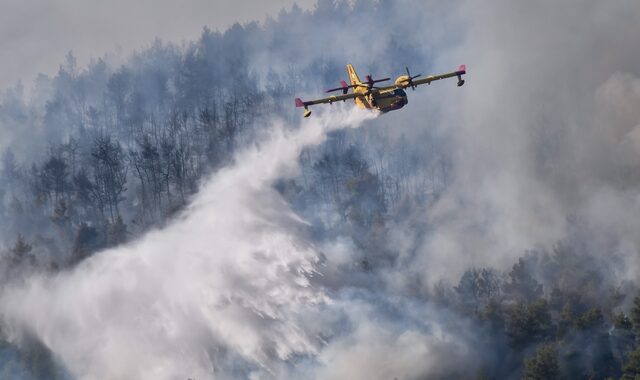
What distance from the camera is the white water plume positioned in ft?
251

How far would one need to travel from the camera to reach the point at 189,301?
3125 inches

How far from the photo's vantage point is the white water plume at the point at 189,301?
251 feet

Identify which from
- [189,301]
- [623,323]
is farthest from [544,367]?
[189,301]

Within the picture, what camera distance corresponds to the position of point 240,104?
132 m

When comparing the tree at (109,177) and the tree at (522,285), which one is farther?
the tree at (109,177)

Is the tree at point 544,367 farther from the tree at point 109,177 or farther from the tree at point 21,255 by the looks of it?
the tree at point 109,177

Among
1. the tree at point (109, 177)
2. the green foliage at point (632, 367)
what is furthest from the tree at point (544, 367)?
the tree at point (109, 177)

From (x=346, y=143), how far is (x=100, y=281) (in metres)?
52.8

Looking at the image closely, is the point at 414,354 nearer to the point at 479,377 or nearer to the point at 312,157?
the point at 479,377

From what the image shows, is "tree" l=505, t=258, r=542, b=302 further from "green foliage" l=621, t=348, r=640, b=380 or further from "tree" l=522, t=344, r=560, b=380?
"green foliage" l=621, t=348, r=640, b=380

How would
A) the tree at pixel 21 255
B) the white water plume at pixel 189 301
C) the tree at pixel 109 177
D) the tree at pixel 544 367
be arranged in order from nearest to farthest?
the tree at pixel 544 367
the white water plume at pixel 189 301
the tree at pixel 21 255
the tree at pixel 109 177

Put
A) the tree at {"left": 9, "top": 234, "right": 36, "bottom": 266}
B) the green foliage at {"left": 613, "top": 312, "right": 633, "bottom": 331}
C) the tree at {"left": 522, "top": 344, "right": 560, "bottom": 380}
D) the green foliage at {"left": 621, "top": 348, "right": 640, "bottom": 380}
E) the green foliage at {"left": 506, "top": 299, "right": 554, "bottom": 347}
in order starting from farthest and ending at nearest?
the tree at {"left": 9, "top": 234, "right": 36, "bottom": 266}
the green foliage at {"left": 506, "top": 299, "right": 554, "bottom": 347}
the green foliage at {"left": 613, "top": 312, "right": 633, "bottom": 331}
the tree at {"left": 522, "top": 344, "right": 560, "bottom": 380}
the green foliage at {"left": 621, "top": 348, "right": 640, "bottom": 380}

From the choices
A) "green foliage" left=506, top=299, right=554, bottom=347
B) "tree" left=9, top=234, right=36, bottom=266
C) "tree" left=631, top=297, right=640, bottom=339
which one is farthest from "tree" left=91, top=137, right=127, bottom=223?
"tree" left=631, top=297, right=640, bottom=339

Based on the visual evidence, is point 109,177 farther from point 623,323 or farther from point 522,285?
point 623,323
